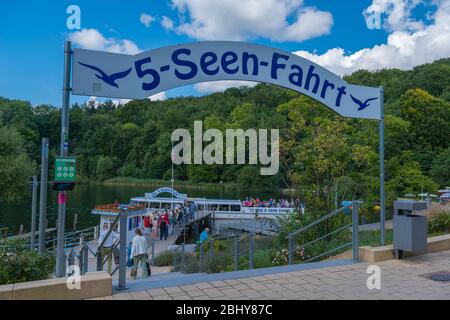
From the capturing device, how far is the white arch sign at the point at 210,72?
16.3 feet

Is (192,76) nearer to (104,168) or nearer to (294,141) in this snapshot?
(294,141)

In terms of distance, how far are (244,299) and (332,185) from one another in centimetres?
833

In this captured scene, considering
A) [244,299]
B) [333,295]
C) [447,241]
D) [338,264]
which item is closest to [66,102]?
[244,299]

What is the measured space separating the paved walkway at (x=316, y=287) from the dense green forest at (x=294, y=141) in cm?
501

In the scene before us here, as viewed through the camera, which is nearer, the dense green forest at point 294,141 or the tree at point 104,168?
the dense green forest at point 294,141

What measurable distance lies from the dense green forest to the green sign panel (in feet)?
24.0

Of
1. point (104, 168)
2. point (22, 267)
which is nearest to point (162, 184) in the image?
point (104, 168)

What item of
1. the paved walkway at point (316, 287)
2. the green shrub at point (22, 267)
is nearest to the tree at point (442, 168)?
the paved walkway at point (316, 287)

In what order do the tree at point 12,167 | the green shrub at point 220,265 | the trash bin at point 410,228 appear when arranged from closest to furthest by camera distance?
the trash bin at point 410,228, the green shrub at point 220,265, the tree at point 12,167

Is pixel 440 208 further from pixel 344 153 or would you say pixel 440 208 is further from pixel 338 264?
pixel 338 264

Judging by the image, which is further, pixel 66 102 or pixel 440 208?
pixel 440 208

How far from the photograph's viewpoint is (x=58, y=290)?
13.6 ft

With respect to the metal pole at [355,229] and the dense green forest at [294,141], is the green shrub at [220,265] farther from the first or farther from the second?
the metal pole at [355,229]

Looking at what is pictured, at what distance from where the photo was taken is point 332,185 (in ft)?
39.4
